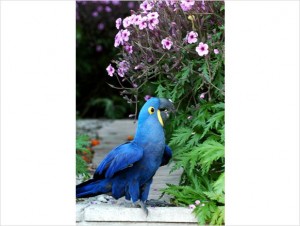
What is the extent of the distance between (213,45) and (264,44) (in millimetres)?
856

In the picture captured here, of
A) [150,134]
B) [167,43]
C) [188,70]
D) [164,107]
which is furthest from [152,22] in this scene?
[150,134]

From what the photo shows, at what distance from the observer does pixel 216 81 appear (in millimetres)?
3594

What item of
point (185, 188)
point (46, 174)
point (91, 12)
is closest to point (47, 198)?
point (46, 174)

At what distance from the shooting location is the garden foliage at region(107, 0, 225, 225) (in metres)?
3.41

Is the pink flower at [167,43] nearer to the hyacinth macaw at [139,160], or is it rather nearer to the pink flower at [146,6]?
the pink flower at [146,6]

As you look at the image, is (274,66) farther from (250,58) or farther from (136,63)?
(136,63)

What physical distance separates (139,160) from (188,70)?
63 cm

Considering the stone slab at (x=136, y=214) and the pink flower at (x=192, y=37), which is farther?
the pink flower at (x=192, y=37)

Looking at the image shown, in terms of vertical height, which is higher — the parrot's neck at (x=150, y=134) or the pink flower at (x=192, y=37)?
the pink flower at (x=192, y=37)

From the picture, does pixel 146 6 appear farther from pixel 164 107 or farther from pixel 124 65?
pixel 164 107

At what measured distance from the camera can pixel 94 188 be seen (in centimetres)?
335

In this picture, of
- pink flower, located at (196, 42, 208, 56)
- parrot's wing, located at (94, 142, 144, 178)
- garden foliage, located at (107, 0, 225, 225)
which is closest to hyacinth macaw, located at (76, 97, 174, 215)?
parrot's wing, located at (94, 142, 144, 178)

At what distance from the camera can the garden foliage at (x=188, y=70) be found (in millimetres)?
3412

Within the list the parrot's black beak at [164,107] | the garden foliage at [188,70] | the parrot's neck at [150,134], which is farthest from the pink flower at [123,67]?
the parrot's neck at [150,134]
